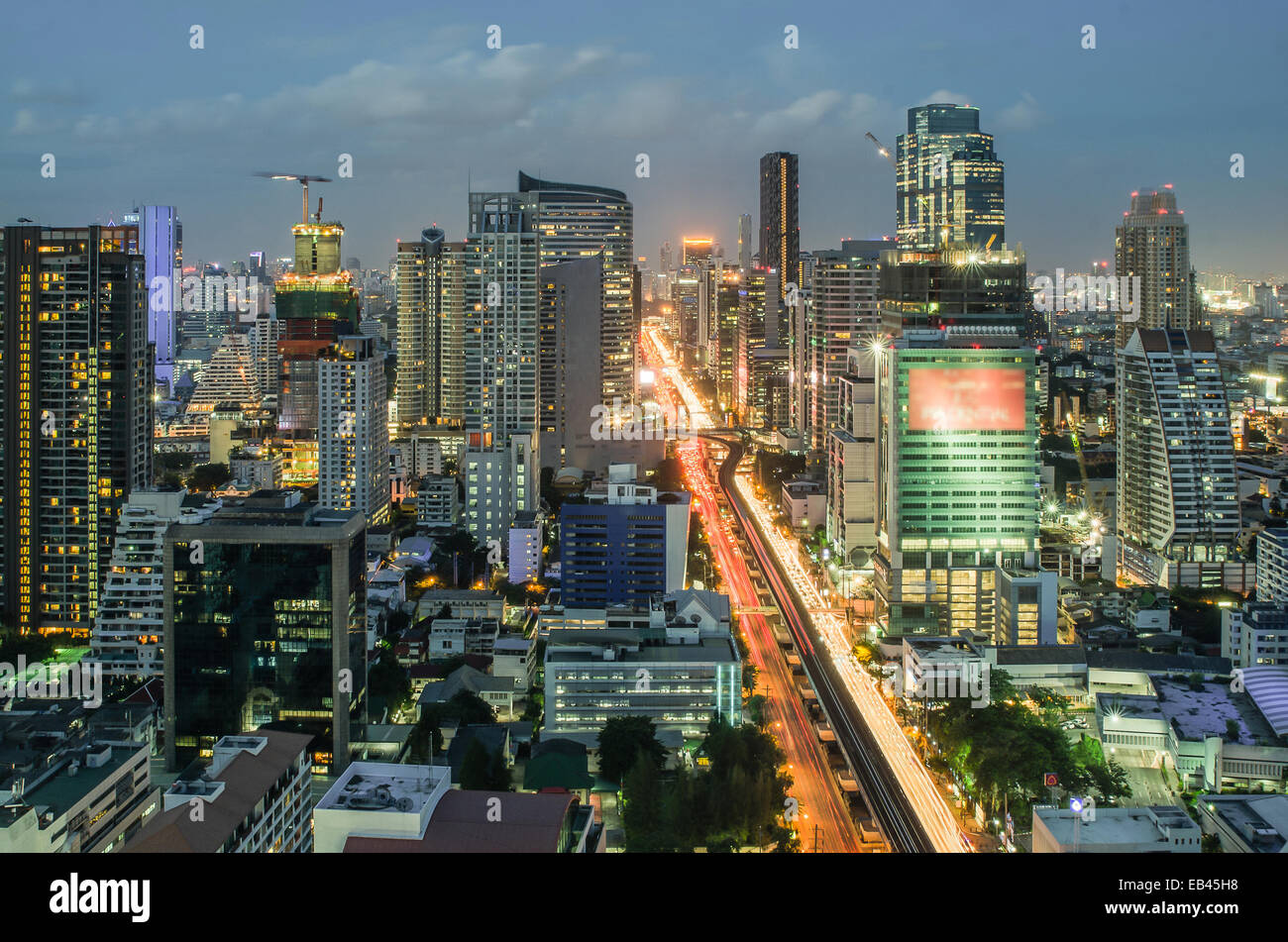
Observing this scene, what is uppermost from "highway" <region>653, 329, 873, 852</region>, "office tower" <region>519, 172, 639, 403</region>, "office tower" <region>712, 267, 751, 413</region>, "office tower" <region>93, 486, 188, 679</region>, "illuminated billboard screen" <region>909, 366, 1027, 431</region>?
"office tower" <region>519, 172, 639, 403</region>

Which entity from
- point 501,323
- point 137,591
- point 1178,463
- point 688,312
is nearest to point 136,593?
point 137,591

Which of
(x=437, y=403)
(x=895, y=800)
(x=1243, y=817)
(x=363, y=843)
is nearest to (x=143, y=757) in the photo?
(x=363, y=843)

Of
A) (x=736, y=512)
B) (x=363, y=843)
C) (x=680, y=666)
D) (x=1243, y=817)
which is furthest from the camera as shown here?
(x=736, y=512)

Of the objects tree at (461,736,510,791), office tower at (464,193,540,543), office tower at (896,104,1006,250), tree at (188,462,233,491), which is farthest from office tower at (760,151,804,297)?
tree at (461,736,510,791)

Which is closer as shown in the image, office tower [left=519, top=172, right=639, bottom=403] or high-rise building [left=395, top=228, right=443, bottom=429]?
high-rise building [left=395, top=228, right=443, bottom=429]

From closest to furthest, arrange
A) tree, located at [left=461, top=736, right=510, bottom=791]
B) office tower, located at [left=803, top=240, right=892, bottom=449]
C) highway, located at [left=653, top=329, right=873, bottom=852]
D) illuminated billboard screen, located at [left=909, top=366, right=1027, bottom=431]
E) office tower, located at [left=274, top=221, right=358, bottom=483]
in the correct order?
tree, located at [left=461, top=736, right=510, bottom=791] → highway, located at [left=653, top=329, right=873, bottom=852] → illuminated billboard screen, located at [left=909, top=366, right=1027, bottom=431] → office tower, located at [left=803, top=240, right=892, bottom=449] → office tower, located at [left=274, top=221, right=358, bottom=483]

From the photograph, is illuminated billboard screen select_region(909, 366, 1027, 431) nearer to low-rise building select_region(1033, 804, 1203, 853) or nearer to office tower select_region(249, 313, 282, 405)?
low-rise building select_region(1033, 804, 1203, 853)

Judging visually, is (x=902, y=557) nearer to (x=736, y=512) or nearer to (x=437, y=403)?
(x=736, y=512)
